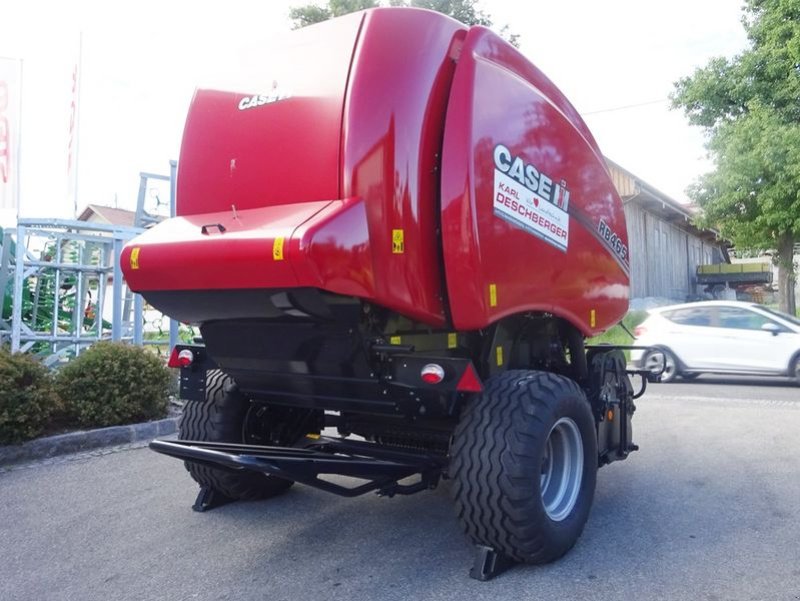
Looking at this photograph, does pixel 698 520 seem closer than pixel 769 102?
Yes

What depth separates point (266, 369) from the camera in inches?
163

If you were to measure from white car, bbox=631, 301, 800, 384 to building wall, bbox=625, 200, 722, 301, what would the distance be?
11967 mm

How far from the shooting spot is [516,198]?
4066 mm

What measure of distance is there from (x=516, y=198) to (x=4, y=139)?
33.8ft

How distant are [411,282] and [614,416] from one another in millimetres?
2521

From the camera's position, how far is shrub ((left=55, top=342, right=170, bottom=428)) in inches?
275

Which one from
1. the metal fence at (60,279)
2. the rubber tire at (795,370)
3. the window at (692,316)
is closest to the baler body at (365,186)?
the metal fence at (60,279)

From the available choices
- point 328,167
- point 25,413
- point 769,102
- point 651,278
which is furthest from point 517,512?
point 651,278

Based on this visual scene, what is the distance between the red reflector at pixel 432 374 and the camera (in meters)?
3.66

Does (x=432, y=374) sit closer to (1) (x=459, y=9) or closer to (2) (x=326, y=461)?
(2) (x=326, y=461)

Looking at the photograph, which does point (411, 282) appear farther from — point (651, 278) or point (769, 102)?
point (651, 278)

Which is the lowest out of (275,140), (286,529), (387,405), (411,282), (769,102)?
(286,529)

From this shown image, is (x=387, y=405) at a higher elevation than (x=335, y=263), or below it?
below

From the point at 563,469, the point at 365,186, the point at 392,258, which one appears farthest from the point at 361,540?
the point at 365,186
